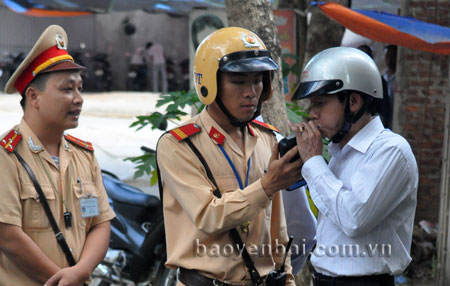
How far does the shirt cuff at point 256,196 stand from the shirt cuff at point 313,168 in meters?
0.19

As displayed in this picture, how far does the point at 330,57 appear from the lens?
2854 millimetres

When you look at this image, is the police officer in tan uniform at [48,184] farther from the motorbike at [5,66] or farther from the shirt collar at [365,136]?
the motorbike at [5,66]

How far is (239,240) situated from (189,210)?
0.28 metres

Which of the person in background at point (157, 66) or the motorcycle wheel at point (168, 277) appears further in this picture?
the person in background at point (157, 66)

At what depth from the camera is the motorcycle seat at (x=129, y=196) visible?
594cm

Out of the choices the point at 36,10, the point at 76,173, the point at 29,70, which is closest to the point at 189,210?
the point at 76,173

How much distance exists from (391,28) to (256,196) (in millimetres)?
3529

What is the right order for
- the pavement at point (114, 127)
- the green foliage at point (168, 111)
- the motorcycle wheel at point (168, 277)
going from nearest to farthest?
the green foliage at point (168, 111)
the motorcycle wheel at point (168, 277)
the pavement at point (114, 127)

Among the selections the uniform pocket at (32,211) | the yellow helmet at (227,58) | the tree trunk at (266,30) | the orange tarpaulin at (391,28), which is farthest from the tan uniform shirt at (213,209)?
the orange tarpaulin at (391,28)

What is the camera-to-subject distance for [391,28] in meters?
5.77

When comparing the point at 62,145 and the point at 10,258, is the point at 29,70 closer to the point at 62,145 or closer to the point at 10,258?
the point at 62,145

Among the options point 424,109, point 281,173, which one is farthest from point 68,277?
point 424,109

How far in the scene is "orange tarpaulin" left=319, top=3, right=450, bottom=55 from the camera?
222 inches

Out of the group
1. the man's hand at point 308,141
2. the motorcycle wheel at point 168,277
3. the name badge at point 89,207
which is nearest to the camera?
the man's hand at point 308,141
